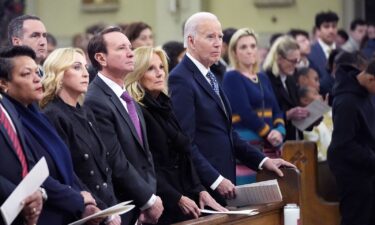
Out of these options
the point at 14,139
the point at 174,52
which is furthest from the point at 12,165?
the point at 174,52

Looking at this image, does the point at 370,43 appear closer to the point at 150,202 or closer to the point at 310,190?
the point at 310,190

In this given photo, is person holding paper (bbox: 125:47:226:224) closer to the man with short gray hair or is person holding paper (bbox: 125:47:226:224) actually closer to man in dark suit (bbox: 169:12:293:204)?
man in dark suit (bbox: 169:12:293:204)

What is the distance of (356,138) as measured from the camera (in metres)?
9.14

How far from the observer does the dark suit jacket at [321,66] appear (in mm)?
11625

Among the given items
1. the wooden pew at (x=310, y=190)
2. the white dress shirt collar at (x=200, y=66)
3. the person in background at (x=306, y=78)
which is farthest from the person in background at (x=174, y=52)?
the white dress shirt collar at (x=200, y=66)

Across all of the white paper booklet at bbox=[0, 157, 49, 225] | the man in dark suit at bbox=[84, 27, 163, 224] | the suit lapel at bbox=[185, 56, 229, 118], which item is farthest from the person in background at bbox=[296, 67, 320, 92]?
the white paper booklet at bbox=[0, 157, 49, 225]

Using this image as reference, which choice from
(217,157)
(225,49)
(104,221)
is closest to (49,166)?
(104,221)

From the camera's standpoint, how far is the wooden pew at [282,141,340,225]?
9.54 metres

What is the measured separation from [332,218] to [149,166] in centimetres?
292

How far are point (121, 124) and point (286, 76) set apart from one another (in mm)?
4083

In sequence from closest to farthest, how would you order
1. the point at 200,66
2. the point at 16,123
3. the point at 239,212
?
Answer: the point at 16,123 → the point at 239,212 → the point at 200,66

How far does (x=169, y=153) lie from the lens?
7523 millimetres

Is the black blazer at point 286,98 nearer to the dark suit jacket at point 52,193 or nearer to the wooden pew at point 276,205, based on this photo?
the wooden pew at point 276,205

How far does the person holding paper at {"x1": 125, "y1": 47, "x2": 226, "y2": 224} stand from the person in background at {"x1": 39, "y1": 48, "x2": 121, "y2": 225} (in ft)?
2.39
